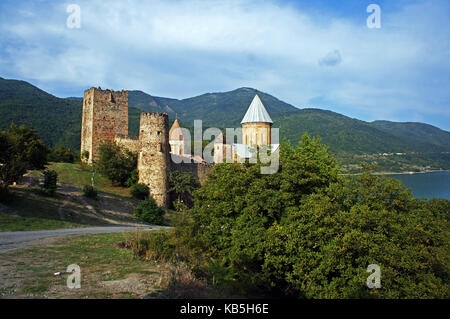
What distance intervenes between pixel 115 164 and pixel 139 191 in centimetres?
351

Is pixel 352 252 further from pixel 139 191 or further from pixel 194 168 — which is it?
pixel 194 168

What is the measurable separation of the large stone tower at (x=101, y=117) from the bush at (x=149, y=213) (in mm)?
11099

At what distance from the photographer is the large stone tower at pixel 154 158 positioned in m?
21.9

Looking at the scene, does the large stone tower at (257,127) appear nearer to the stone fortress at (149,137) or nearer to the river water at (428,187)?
the stone fortress at (149,137)

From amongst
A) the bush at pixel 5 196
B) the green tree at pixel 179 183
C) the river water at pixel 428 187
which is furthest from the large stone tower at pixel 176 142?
the river water at pixel 428 187

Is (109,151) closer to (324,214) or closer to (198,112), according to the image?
(324,214)

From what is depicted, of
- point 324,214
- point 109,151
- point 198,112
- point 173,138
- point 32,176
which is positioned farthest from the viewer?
point 198,112

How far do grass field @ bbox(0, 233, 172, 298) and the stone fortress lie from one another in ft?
42.1

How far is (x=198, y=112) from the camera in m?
174

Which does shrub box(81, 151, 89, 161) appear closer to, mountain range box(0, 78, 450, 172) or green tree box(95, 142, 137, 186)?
green tree box(95, 142, 137, 186)

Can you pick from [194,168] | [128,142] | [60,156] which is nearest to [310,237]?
[194,168]
